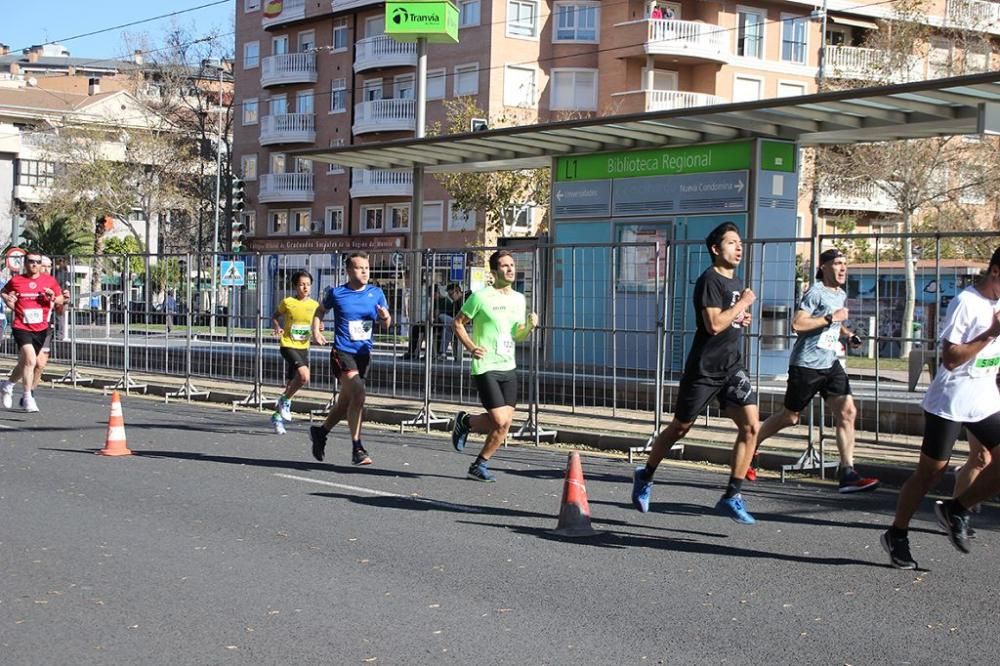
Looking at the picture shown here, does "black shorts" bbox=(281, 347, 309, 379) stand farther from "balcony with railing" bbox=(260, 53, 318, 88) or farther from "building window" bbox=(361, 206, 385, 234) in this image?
"balcony with railing" bbox=(260, 53, 318, 88)

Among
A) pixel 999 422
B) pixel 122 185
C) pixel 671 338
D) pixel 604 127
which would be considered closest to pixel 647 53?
pixel 122 185

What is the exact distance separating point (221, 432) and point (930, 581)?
961 centimetres

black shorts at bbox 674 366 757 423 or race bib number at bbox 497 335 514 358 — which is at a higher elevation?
race bib number at bbox 497 335 514 358

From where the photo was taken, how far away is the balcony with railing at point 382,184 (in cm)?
5733

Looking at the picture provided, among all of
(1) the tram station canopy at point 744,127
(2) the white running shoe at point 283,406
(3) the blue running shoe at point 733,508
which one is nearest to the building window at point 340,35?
(1) the tram station canopy at point 744,127

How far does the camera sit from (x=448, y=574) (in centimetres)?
739

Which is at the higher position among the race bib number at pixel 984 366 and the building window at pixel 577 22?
the building window at pixel 577 22

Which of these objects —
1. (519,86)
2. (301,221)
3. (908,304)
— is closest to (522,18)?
(519,86)

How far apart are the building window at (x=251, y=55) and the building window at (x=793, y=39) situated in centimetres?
2608

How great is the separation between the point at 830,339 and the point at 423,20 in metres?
20.8

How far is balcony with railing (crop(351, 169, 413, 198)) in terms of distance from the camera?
5733cm

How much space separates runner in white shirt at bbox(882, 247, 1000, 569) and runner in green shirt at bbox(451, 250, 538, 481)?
4058mm

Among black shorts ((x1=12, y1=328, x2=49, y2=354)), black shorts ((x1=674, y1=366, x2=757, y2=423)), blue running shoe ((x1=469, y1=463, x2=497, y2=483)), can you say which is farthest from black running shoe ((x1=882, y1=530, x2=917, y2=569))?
black shorts ((x1=12, y1=328, x2=49, y2=354))

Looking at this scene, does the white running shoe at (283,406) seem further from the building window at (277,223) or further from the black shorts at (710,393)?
the building window at (277,223)
